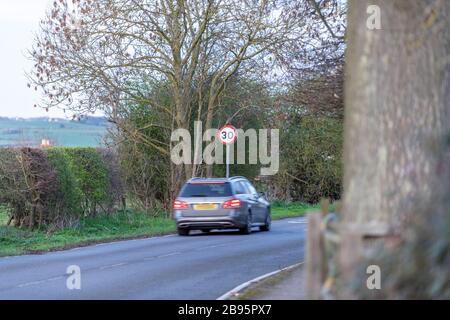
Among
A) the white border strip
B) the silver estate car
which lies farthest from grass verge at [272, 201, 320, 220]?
the white border strip

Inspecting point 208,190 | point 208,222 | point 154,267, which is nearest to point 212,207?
point 208,222

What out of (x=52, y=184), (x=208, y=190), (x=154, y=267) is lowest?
(x=154, y=267)

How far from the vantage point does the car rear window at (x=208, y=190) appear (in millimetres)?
26578

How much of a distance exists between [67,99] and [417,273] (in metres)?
27.3

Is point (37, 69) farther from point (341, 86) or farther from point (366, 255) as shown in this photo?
point (366, 255)

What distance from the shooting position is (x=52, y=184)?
26.7 metres

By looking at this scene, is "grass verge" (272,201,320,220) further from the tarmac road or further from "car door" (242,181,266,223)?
the tarmac road

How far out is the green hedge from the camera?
25.8 meters

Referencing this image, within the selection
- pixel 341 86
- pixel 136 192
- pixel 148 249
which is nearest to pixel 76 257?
pixel 148 249

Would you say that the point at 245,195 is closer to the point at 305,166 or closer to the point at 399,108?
the point at 399,108

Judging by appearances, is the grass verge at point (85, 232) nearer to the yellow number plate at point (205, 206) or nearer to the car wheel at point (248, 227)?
the yellow number plate at point (205, 206)

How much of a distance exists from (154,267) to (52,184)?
10347 mm

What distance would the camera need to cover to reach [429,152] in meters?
7.65

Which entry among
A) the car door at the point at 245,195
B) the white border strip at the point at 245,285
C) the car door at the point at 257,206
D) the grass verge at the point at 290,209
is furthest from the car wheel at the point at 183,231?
the grass verge at the point at 290,209
